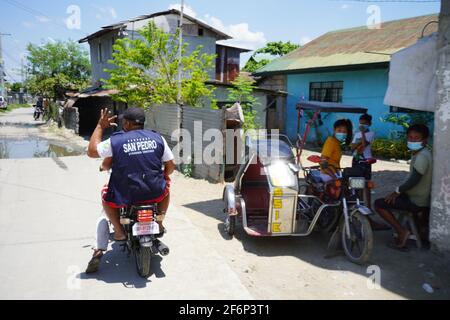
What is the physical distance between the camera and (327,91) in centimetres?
1653

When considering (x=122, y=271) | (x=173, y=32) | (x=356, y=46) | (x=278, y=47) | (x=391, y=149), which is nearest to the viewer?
(x=122, y=271)

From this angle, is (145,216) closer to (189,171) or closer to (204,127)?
(204,127)

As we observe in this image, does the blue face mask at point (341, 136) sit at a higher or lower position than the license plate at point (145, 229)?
higher

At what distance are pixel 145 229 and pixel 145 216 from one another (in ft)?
0.45

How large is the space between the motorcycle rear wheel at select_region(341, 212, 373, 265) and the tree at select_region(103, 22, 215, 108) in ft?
26.6

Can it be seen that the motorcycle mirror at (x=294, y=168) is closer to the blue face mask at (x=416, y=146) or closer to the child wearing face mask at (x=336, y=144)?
the child wearing face mask at (x=336, y=144)

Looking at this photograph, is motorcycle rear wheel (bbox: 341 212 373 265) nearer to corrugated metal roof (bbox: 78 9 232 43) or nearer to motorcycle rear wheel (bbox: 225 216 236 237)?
motorcycle rear wheel (bbox: 225 216 236 237)

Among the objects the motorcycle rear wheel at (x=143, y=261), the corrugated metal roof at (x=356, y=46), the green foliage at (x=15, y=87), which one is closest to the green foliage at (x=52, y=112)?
the corrugated metal roof at (x=356, y=46)

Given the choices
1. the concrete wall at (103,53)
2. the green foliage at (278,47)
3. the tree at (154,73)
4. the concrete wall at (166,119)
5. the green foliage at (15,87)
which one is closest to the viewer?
the concrete wall at (166,119)

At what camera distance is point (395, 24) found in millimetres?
17156

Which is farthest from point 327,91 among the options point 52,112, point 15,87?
point 15,87

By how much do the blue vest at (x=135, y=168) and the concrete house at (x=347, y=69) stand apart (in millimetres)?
10756

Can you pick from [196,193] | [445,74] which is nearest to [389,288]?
[445,74]

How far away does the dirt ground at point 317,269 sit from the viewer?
411 centimetres
